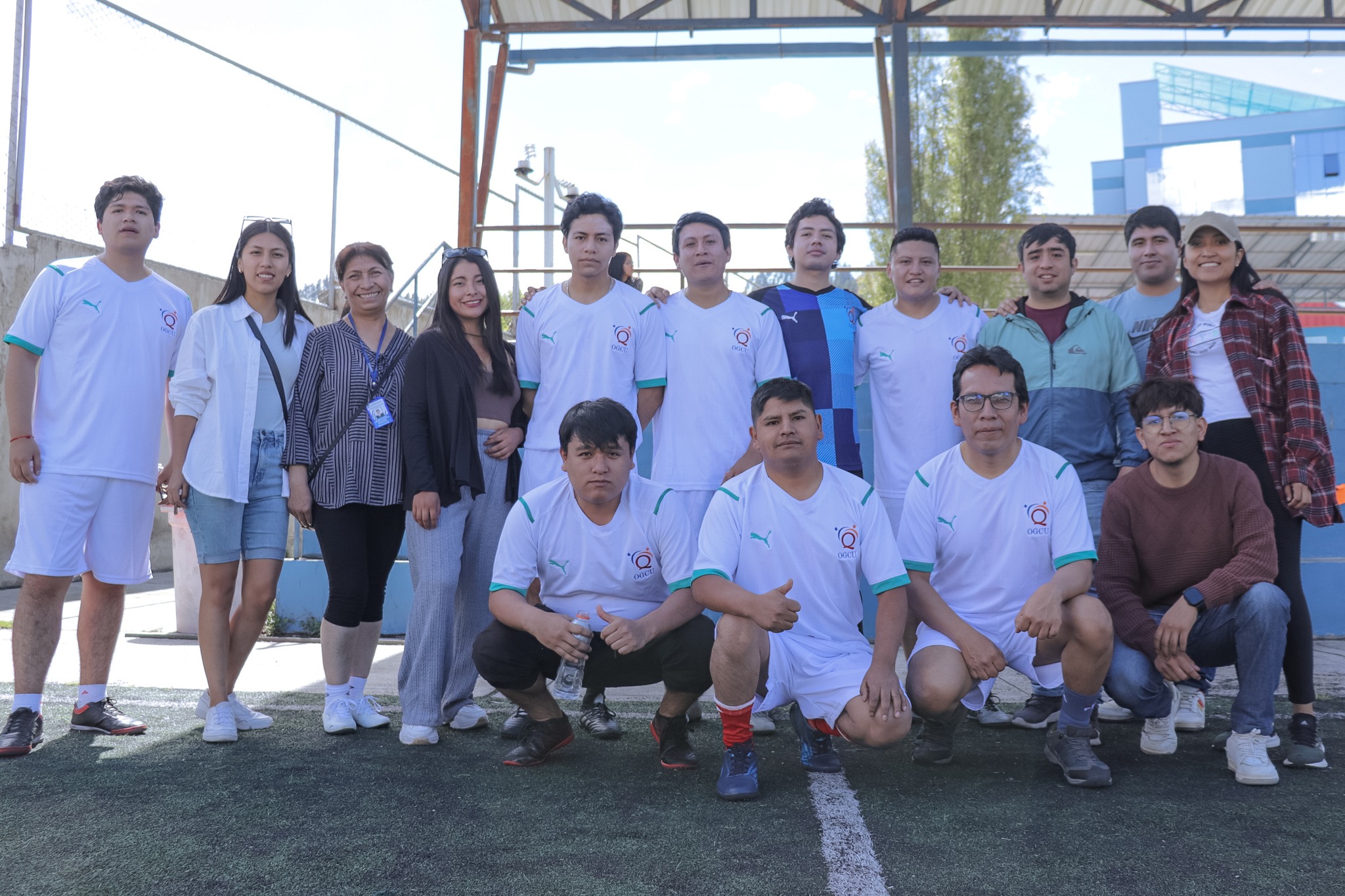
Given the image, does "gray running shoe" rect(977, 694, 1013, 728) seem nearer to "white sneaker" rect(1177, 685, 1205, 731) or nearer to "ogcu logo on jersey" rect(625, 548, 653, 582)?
"white sneaker" rect(1177, 685, 1205, 731)

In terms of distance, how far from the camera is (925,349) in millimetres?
3887

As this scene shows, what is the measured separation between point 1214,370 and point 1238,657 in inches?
41.4

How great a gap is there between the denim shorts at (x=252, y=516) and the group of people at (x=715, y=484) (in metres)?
0.01

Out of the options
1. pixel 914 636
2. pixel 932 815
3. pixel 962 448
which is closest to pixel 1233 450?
pixel 962 448

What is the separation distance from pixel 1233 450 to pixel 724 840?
231 cm

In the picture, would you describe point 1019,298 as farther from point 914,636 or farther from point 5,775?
point 5,775

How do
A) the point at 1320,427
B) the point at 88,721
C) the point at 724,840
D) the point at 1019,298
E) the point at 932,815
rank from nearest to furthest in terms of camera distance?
the point at 724,840 < the point at 932,815 < the point at 1320,427 < the point at 88,721 < the point at 1019,298

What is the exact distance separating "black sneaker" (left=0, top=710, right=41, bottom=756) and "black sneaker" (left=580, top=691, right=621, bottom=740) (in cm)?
193

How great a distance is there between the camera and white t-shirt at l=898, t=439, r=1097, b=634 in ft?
10.3

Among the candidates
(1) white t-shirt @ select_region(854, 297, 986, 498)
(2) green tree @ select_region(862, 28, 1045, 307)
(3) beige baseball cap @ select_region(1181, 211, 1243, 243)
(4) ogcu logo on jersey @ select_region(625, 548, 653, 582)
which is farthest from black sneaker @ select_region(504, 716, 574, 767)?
(2) green tree @ select_region(862, 28, 1045, 307)

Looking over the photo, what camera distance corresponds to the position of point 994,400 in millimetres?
3176

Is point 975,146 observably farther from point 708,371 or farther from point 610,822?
point 610,822

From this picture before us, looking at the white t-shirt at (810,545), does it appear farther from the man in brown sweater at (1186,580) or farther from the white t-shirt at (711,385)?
the man in brown sweater at (1186,580)

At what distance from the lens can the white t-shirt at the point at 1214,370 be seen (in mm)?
3482
